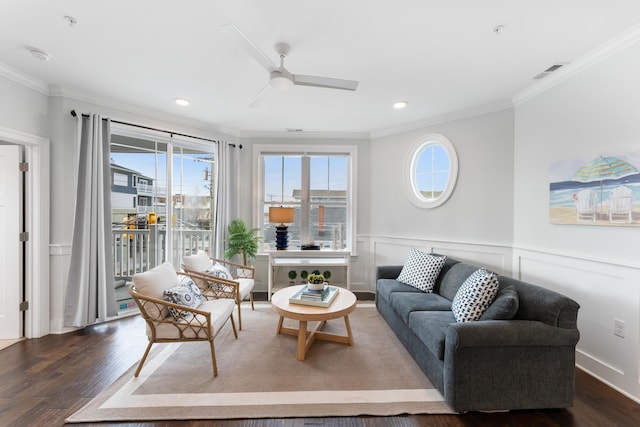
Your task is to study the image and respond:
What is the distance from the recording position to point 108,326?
327 centimetres

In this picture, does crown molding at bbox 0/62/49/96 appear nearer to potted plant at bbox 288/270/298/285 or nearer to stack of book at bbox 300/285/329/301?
stack of book at bbox 300/285/329/301

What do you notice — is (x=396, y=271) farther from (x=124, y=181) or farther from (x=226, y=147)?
(x=124, y=181)

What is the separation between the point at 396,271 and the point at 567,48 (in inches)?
108

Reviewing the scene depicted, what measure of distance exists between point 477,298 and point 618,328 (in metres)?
1.09

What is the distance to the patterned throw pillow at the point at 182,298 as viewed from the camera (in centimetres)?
233

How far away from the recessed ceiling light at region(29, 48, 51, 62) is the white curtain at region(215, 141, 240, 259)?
7.07ft

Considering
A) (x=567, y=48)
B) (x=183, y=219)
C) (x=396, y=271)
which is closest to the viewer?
(x=567, y=48)

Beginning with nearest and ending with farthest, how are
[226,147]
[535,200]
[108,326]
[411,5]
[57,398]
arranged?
[411,5] < [57,398] < [535,200] < [108,326] < [226,147]

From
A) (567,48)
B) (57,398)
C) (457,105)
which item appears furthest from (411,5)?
(57,398)

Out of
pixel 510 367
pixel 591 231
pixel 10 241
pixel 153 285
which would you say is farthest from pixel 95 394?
pixel 591 231

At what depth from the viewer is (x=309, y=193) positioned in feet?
16.0

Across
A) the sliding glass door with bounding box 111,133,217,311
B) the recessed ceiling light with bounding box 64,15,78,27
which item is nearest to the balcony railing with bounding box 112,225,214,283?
the sliding glass door with bounding box 111,133,217,311

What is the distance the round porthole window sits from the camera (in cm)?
389

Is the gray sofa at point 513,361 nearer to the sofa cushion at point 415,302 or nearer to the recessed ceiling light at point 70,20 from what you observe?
the sofa cushion at point 415,302
